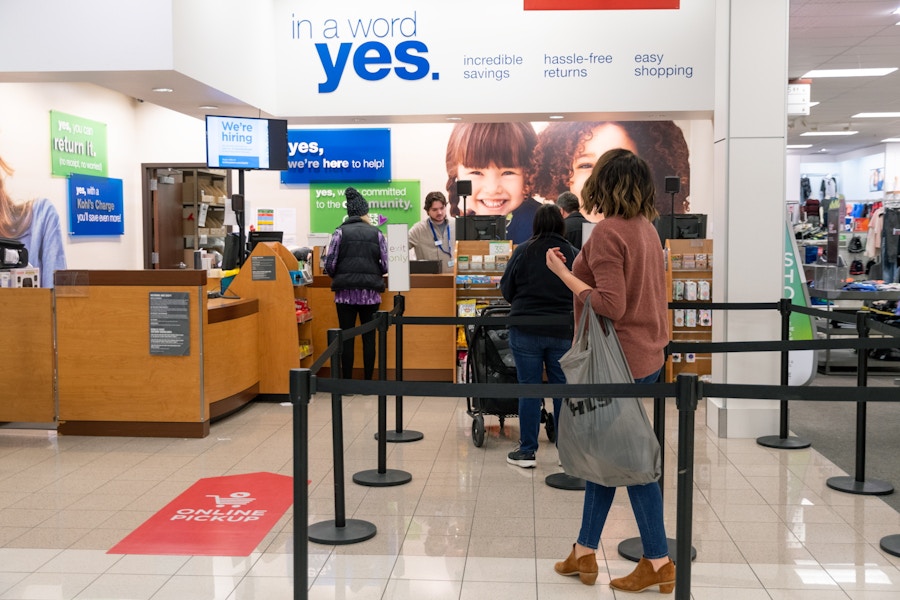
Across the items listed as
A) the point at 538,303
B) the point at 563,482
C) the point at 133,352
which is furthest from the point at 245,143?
the point at 563,482

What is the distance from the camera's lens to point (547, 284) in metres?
5.42

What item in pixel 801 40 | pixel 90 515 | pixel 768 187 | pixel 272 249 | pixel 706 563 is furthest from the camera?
pixel 801 40

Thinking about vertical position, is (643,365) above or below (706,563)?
above

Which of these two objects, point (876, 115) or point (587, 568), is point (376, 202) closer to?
point (587, 568)

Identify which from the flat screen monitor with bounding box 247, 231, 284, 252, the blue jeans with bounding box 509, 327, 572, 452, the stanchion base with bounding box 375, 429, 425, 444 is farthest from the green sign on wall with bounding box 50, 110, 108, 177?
the blue jeans with bounding box 509, 327, 572, 452

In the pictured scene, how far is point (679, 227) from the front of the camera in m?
9.07

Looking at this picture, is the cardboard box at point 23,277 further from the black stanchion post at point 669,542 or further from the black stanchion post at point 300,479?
the black stanchion post at point 669,542

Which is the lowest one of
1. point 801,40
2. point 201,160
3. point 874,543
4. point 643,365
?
point 874,543

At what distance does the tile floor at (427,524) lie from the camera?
370cm

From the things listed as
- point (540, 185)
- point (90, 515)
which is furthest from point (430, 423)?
point (540, 185)

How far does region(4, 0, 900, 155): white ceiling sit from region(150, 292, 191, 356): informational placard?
184 centimetres

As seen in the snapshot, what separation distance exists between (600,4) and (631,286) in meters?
6.01

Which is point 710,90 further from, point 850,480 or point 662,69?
point 850,480

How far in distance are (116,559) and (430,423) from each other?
3.23 meters
